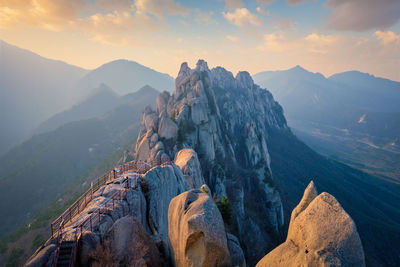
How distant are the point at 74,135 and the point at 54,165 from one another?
3330 centimetres

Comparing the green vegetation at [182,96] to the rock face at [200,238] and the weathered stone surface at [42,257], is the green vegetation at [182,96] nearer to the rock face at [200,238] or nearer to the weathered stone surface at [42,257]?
the rock face at [200,238]

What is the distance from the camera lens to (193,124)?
55.6m

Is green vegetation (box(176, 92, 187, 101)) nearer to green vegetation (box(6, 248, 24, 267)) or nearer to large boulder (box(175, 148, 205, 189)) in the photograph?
large boulder (box(175, 148, 205, 189))

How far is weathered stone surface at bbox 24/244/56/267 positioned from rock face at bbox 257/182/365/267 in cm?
1316

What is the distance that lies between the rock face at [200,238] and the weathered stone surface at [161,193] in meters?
7.99

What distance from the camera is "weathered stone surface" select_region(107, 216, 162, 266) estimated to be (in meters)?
12.0

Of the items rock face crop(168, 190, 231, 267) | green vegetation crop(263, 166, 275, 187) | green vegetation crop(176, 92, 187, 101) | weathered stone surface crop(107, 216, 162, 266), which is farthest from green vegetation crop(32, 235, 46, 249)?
green vegetation crop(263, 166, 275, 187)

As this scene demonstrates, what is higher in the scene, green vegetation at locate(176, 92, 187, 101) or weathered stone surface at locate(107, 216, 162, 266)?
green vegetation at locate(176, 92, 187, 101)

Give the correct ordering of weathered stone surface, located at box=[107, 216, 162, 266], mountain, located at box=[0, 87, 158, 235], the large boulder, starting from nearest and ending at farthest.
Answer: weathered stone surface, located at box=[107, 216, 162, 266]
the large boulder
mountain, located at box=[0, 87, 158, 235]

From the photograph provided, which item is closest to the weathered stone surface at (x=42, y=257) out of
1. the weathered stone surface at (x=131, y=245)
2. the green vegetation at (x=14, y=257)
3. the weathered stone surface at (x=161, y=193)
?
the weathered stone surface at (x=131, y=245)

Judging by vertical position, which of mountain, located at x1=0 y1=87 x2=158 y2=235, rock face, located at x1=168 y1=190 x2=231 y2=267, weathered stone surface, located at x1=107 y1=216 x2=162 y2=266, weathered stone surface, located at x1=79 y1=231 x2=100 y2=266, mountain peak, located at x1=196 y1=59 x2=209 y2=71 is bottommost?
mountain, located at x1=0 y1=87 x2=158 y2=235

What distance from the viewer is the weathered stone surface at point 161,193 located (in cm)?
2091

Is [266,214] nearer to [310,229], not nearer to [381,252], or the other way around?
[381,252]

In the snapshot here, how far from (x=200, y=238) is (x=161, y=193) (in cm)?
1287
